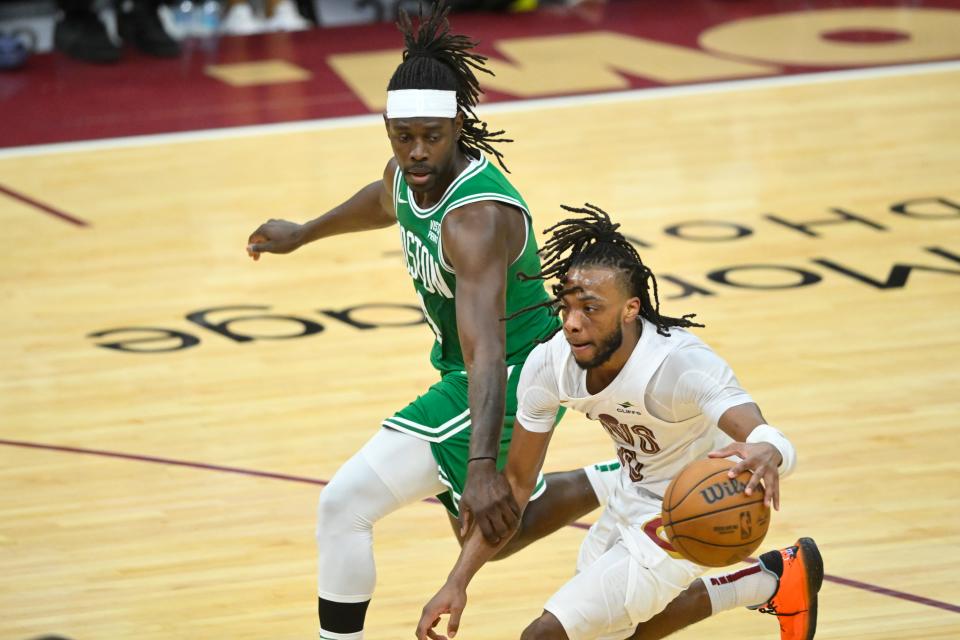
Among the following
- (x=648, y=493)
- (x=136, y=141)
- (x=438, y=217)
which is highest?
(x=438, y=217)

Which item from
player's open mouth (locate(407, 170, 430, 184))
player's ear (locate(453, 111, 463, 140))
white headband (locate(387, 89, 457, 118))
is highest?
white headband (locate(387, 89, 457, 118))

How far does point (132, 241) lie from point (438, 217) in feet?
16.1

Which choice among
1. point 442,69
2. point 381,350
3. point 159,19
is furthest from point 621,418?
point 159,19

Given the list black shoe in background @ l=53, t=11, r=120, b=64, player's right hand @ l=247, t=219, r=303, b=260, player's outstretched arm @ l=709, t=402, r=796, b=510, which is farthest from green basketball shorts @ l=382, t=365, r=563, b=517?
black shoe in background @ l=53, t=11, r=120, b=64

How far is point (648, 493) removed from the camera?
3.96 m

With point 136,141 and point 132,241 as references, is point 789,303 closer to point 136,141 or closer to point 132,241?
point 132,241

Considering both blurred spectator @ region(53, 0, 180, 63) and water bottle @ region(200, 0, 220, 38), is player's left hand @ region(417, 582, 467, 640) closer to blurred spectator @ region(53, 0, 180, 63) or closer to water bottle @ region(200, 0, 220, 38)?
blurred spectator @ region(53, 0, 180, 63)

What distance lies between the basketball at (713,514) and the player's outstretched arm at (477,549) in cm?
42

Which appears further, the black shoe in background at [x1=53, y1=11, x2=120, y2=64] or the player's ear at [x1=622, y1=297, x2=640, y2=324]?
the black shoe in background at [x1=53, y1=11, x2=120, y2=64]

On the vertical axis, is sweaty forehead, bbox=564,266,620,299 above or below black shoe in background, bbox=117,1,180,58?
above

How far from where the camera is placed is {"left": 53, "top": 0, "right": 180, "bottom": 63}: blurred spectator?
40.4ft

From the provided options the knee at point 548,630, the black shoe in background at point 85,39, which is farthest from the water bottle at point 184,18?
the knee at point 548,630

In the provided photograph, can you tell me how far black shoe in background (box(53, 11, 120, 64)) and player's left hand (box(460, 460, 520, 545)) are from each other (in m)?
9.50

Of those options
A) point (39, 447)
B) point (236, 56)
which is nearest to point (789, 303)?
point (39, 447)
